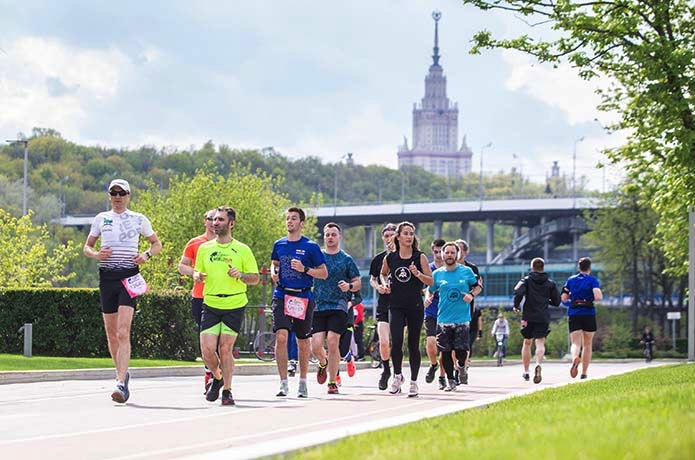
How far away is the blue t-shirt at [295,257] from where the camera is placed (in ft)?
52.4

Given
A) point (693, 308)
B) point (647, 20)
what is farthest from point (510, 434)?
point (693, 308)

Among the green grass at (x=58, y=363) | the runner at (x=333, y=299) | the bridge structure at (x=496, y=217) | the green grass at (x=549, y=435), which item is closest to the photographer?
the green grass at (x=549, y=435)

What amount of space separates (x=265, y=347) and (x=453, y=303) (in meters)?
15.3

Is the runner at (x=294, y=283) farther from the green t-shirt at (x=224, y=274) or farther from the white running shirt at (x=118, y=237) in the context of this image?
the white running shirt at (x=118, y=237)

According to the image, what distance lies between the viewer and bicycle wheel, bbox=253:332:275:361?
33.2 m

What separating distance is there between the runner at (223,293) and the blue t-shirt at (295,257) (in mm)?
1234

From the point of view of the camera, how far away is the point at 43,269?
67000mm

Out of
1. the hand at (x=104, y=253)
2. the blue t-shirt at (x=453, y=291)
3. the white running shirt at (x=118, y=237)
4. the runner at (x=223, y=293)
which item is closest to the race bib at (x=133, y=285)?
the white running shirt at (x=118, y=237)

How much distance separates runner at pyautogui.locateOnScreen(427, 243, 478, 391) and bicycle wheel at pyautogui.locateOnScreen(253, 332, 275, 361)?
14840 millimetres

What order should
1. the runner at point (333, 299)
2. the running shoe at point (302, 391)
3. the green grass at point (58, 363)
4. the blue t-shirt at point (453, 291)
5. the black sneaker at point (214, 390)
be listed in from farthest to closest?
the green grass at point (58, 363) < the blue t-shirt at point (453, 291) < the runner at point (333, 299) < the running shoe at point (302, 391) < the black sneaker at point (214, 390)

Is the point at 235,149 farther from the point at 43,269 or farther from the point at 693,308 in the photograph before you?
the point at 693,308

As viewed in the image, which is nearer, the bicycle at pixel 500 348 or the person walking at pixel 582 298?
the person walking at pixel 582 298

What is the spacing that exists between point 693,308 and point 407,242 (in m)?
28.1

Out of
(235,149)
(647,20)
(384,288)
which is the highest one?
(235,149)
